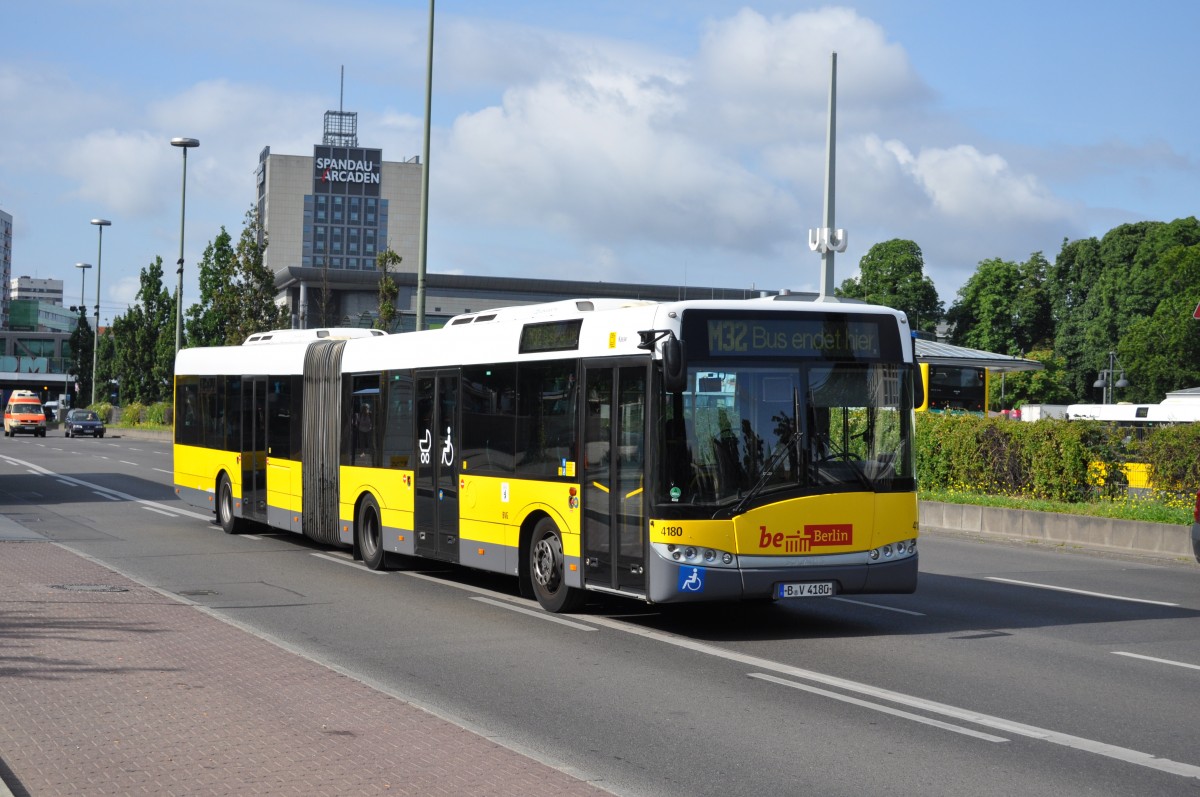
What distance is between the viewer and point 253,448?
69.7 feet

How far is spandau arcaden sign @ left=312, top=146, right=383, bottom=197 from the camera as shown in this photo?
577 feet

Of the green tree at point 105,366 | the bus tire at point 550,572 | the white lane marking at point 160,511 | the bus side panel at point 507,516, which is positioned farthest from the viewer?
the green tree at point 105,366

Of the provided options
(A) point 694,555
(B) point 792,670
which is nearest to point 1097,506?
(A) point 694,555

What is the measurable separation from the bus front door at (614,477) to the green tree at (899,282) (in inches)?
3424

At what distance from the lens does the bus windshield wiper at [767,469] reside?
11852 millimetres

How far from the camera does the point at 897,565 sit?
12406 millimetres

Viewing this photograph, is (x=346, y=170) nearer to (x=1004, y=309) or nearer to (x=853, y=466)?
(x=1004, y=309)

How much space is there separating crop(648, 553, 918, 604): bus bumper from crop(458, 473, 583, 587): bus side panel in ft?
4.41

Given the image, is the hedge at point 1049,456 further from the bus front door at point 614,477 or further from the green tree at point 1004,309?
the green tree at point 1004,309

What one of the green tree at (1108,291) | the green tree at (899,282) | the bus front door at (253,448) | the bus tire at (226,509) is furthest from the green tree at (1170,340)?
the bus front door at (253,448)

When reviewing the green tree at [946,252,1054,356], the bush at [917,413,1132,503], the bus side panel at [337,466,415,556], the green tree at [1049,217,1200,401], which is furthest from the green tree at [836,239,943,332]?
the bus side panel at [337,466,415,556]

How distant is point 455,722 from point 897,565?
527 centimetres

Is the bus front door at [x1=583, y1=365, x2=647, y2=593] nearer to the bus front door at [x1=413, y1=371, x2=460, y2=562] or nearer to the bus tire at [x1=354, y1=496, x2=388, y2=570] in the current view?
the bus front door at [x1=413, y1=371, x2=460, y2=562]

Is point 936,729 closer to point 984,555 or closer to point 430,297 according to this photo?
point 984,555
